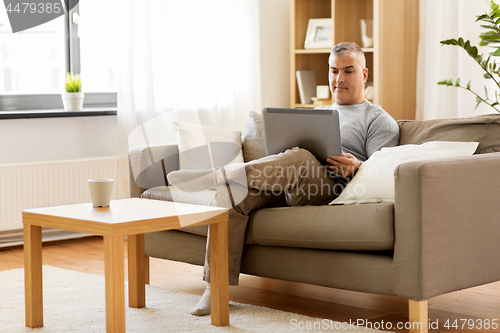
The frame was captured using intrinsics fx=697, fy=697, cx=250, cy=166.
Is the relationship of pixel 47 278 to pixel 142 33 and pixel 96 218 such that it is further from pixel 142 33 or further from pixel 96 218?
pixel 142 33

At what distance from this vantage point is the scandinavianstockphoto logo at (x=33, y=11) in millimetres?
4141

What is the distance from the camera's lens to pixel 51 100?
170 inches

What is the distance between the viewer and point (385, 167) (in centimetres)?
241

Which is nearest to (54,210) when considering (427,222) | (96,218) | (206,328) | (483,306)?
(96,218)

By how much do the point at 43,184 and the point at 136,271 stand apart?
1.67m

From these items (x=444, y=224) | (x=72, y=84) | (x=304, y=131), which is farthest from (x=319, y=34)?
(x=444, y=224)

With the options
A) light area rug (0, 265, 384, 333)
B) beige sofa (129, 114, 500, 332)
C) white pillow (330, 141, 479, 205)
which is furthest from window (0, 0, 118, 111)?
white pillow (330, 141, 479, 205)

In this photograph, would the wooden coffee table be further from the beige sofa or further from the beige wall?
the beige wall

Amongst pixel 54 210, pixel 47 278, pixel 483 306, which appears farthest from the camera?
pixel 47 278

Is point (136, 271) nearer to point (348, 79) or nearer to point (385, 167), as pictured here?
point (385, 167)

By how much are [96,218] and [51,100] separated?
249cm

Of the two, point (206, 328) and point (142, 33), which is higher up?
point (142, 33)

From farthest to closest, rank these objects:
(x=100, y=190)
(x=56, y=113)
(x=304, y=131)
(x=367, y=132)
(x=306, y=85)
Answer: (x=306, y=85)
(x=56, y=113)
(x=367, y=132)
(x=304, y=131)
(x=100, y=190)

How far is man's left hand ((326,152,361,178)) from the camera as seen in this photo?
8.27ft
